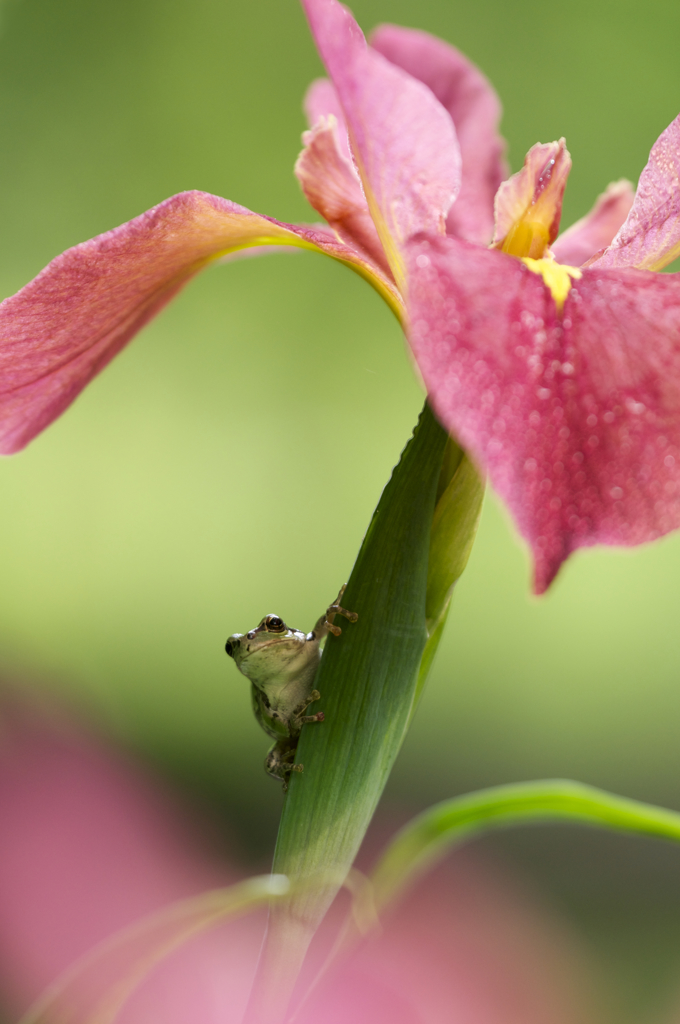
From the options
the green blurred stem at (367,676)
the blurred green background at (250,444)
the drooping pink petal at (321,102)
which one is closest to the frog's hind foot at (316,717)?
the green blurred stem at (367,676)

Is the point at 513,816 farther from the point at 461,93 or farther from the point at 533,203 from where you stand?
the point at 461,93

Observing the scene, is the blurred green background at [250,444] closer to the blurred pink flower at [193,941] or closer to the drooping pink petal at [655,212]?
the blurred pink flower at [193,941]

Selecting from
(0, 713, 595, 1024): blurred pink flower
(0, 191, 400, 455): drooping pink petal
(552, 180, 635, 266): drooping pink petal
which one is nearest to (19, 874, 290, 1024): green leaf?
(0, 713, 595, 1024): blurred pink flower

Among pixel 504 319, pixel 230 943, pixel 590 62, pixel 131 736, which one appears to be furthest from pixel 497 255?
pixel 590 62

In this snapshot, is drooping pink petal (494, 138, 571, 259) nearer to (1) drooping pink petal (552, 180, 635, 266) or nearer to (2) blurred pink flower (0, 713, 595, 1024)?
(1) drooping pink petal (552, 180, 635, 266)

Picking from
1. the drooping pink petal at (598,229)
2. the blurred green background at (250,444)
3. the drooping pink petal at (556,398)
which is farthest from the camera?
the blurred green background at (250,444)

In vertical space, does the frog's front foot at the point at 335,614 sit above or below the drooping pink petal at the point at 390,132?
below

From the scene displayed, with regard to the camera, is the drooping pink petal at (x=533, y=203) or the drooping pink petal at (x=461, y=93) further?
the drooping pink petal at (x=461, y=93)
